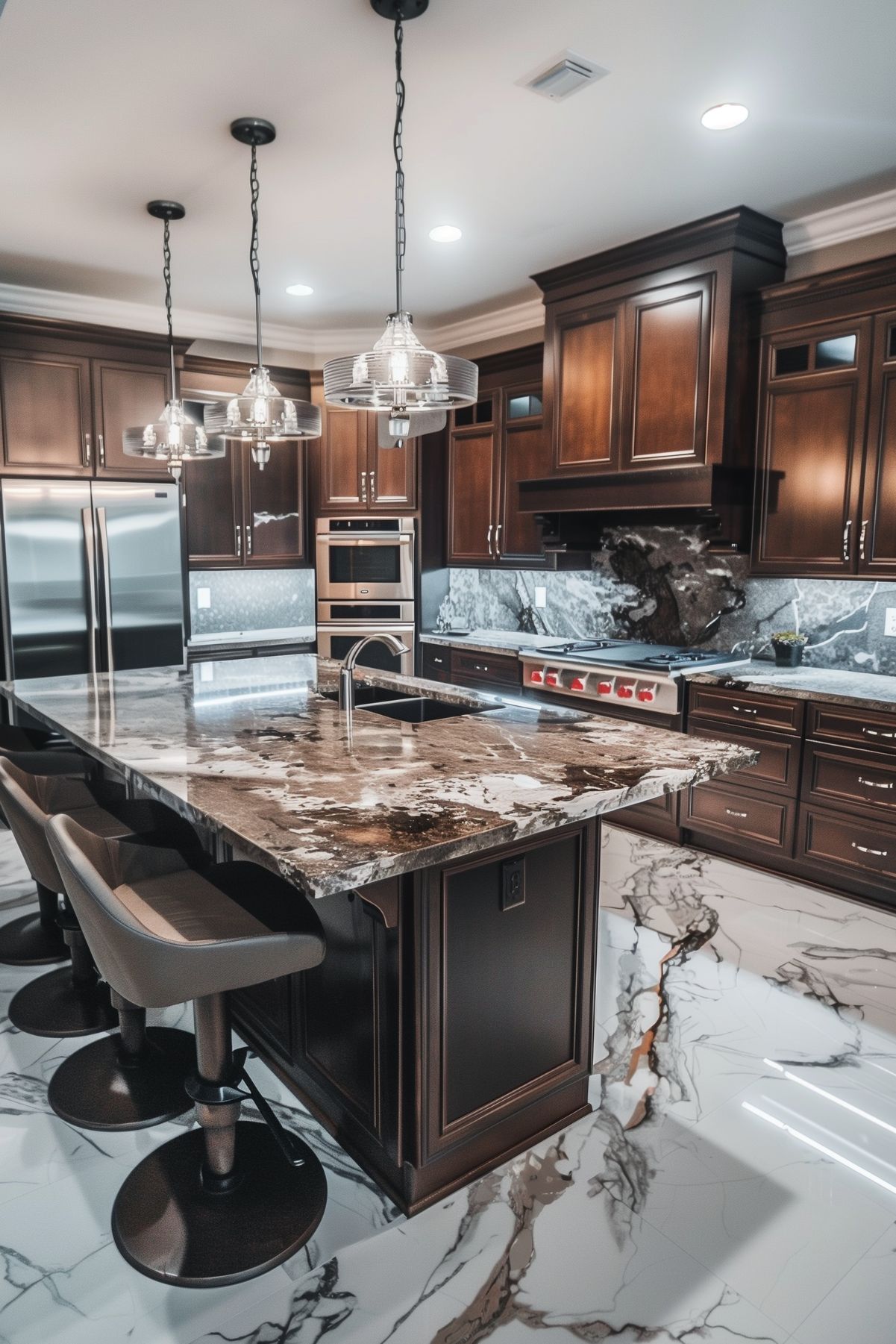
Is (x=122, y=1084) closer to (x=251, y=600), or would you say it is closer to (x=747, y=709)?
(x=747, y=709)

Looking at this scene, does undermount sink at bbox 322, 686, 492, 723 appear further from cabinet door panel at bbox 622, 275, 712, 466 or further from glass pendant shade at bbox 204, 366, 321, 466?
cabinet door panel at bbox 622, 275, 712, 466

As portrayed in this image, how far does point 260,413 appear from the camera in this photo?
281cm

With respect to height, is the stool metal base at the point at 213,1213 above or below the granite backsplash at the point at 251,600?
below

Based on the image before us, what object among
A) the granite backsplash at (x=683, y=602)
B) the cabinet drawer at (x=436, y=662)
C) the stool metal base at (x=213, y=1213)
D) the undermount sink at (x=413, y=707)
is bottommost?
the stool metal base at (x=213, y=1213)

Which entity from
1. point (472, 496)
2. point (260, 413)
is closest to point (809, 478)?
point (472, 496)

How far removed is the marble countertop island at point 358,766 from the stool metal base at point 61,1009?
86 cm

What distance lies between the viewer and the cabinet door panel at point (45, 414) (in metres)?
4.62

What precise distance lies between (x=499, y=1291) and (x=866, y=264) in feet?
12.1

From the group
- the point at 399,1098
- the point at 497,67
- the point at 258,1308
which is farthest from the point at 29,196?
the point at 258,1308

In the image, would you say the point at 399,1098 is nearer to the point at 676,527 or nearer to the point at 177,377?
the point at 676,527

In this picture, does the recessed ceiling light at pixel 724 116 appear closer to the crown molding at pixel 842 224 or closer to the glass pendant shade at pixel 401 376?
the crown molding at pixel 842 224

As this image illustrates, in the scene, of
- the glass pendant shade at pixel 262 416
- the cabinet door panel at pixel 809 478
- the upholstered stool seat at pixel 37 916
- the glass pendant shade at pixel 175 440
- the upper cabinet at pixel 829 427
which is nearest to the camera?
the glass pendant shade at pixel 262 416

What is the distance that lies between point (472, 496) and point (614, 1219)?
4359 mm

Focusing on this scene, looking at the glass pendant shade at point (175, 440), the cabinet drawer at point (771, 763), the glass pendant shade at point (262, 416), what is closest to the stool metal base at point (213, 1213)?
the glass pendant shade at point (262, 416)
